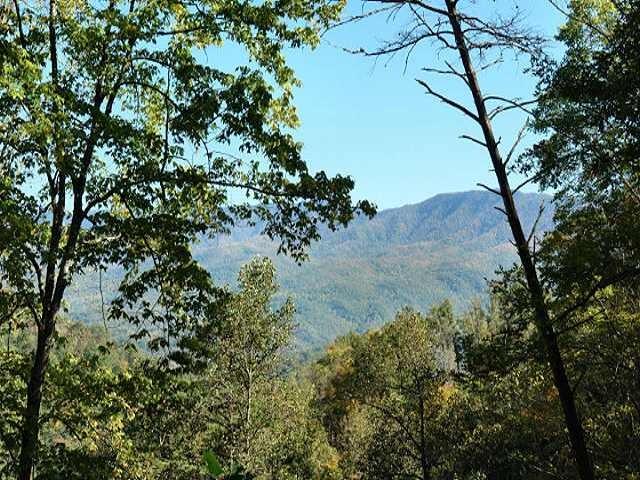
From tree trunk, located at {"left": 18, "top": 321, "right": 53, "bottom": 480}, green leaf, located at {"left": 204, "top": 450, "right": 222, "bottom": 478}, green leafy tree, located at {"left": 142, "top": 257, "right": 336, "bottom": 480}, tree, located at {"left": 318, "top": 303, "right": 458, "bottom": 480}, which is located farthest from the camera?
green leafy tree, located at {"left": 142, "top": 257, "right": 336, "bottom": 480}

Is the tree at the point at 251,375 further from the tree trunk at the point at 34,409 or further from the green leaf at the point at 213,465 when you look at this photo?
the green leaf at the point at 213,465

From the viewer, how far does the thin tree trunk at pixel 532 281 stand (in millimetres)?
8195

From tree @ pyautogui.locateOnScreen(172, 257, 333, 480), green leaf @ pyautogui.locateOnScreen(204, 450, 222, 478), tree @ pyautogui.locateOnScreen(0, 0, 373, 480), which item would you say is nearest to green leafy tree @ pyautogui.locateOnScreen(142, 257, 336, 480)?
tree @ pyautogui.locateOnScreen(172, 257, 333, 480)

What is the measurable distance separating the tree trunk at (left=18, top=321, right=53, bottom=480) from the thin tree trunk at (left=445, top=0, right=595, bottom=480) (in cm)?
817

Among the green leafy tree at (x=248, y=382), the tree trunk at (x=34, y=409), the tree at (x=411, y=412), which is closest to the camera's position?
the tree trunk at (x=34, y=409)

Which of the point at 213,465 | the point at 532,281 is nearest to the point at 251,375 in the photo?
the point at 532,281

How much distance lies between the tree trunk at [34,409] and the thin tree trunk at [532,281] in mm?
8167

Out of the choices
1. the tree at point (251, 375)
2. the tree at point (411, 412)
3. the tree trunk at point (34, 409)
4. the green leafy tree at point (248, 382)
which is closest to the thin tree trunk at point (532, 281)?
the tree trunk at point (34, 409)

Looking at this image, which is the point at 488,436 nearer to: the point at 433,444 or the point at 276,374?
the point at 433,444

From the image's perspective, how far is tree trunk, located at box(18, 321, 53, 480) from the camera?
27.5 feet

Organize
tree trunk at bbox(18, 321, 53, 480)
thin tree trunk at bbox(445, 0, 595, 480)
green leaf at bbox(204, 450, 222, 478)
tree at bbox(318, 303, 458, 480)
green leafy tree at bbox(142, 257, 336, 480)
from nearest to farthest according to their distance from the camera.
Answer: green leaf at bbox(204, 450, 222, 478) → thin tree trunk at bbox(445, 0, 595, 480) → tree trunk at bbox(18, 321, 53, 480) → tree at bbox(318, 303, 458, 480) → green leafy tree at bbox(142, 257, 336, 480)

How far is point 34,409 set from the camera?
8.78 m

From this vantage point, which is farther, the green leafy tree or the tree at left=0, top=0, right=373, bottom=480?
the green leafy tree

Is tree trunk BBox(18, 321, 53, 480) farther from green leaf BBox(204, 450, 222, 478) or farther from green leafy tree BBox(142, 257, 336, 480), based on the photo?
green leafy tree BBox(142, 257, 336, 480)
